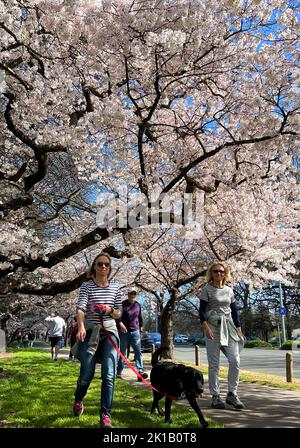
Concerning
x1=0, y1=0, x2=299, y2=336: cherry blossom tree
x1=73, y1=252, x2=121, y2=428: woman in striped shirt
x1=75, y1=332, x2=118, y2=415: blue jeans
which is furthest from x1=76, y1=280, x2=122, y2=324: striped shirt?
x1=0, y1=0, x2=299, y2=336: cherry blossom tree

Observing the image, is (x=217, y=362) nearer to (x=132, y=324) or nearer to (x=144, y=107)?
(x=132, y=324)

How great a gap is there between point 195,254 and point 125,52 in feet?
38.3

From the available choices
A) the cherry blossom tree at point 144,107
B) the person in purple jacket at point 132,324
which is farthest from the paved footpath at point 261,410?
the cherry blossom tree at point 144,107

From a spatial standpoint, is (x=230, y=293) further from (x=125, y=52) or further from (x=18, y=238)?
(x=18, y=238)

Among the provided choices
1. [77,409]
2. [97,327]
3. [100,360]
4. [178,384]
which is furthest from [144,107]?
[77,409]

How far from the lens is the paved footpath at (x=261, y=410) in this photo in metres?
4.66

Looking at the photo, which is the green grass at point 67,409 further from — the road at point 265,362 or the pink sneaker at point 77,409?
the road at point 265,362

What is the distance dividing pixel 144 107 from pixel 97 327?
544cm

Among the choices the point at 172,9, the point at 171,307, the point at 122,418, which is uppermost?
the point at 172,9

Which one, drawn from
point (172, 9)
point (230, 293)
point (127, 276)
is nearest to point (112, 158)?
point (172, 9)

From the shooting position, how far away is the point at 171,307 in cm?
1512

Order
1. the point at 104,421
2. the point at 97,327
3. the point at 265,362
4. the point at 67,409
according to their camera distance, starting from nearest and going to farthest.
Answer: the point at 104,421 < the point at 97,327 < the point at 67,409 < the point at 265,362

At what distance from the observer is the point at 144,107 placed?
870 cm

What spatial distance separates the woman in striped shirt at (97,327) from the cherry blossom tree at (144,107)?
134 inches
